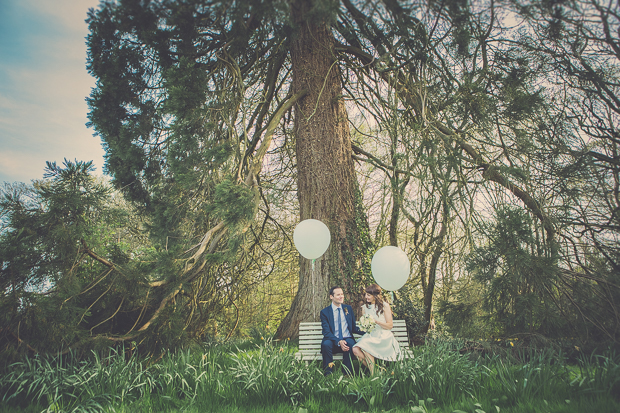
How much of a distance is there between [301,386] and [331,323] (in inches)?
39.1

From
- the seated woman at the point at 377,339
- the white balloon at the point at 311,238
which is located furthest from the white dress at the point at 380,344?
the white balloon at the point at 311,238

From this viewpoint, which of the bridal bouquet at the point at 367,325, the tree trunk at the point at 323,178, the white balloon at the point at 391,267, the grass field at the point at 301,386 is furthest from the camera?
the tree trunk at the point at 323,178

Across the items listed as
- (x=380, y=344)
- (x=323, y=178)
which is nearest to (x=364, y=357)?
(x=380, y=344)

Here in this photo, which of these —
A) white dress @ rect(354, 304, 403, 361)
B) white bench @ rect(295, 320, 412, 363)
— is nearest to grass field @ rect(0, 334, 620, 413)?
white dress @ rect(354, 304, 403, 361)

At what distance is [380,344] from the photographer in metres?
3.95

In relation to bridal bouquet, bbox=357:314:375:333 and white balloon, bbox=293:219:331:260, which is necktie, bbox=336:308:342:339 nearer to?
bridal bouquet, bbox=357:314:375:333

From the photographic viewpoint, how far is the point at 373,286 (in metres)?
4.28

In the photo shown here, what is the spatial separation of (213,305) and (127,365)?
8.94 feet

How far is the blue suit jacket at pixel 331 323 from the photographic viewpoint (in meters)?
4.12

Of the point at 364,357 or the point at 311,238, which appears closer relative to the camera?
the point at 364,357

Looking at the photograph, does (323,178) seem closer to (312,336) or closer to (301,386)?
(312,336)

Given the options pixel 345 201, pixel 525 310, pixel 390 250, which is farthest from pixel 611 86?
pixel 345 201

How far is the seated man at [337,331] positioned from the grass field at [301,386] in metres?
0.42

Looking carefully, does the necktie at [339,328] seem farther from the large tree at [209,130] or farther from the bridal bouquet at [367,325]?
the large tree at [209,130]
